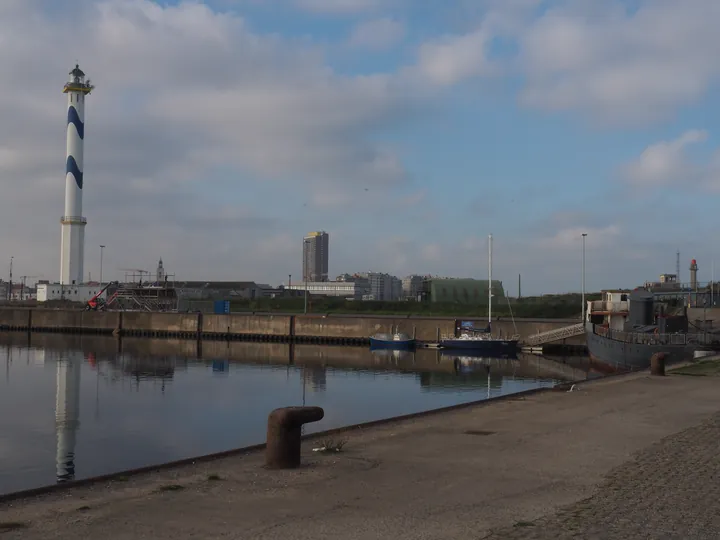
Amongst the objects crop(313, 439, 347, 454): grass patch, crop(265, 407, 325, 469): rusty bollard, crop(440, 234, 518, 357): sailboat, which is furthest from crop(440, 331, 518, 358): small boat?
crop(265, 407, 325, 469): rusty bollard

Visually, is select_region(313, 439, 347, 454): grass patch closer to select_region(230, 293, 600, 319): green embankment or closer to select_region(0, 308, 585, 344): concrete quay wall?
select_region(0, 308, 585, 344): concrete quay wall

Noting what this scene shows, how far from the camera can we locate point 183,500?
10164 millimetres

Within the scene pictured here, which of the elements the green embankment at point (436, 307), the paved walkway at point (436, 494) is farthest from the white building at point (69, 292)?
the paved walkway at point (436, 494)

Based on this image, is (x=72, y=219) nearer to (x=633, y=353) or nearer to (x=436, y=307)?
(x=436, y=307)

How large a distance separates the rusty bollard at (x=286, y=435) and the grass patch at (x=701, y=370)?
22.1 meters

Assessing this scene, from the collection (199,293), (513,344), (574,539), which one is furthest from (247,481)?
(199,293)

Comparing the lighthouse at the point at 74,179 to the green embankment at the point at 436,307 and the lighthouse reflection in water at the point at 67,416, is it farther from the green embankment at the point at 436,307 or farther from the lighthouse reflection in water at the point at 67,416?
the lighthouse reflection in water at the point at 67,416

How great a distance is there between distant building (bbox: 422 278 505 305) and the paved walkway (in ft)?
423

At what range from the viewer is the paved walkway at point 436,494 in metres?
8.62

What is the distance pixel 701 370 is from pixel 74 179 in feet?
317

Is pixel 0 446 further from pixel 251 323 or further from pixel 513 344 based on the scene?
pixel 251 323

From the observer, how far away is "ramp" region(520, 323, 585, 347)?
64875 millimetres

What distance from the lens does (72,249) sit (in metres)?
109

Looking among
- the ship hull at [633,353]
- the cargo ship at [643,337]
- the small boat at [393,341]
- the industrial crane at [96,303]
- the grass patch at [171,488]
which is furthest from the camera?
the industrial crane at [96,303]
